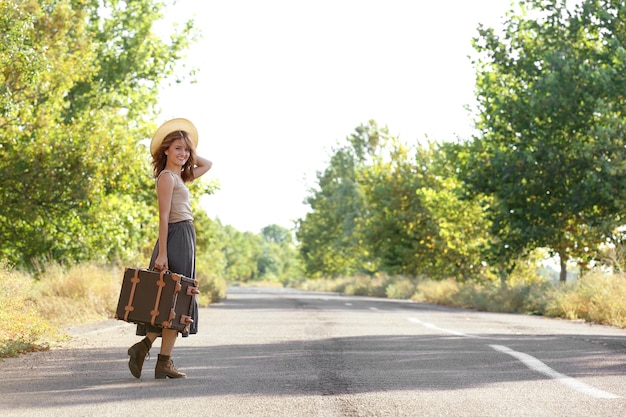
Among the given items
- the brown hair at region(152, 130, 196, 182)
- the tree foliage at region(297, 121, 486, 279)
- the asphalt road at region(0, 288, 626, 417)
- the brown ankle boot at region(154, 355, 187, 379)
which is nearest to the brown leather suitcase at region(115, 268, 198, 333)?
the brown ankle boot at region(154, 355, 187, 379)

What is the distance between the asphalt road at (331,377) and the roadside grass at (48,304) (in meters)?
0.38

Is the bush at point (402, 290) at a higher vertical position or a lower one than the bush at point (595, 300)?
higher

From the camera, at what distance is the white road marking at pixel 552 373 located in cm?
809

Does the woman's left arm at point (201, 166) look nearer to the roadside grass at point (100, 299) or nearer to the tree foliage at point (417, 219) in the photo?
the roadside grass at point (100, 299)

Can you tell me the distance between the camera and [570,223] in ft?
104

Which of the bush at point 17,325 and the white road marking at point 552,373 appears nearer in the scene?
the white road marking at point 552,373

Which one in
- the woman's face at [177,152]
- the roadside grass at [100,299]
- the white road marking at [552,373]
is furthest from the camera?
the roadside grass at [100,299]

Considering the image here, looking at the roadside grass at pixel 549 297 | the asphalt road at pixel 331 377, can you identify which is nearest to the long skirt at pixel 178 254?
the asphalt road at pixel 331 377

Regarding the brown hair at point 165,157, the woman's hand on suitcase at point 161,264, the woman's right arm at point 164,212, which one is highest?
the brown hair at point 165,157

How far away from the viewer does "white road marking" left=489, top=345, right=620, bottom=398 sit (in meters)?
8.09

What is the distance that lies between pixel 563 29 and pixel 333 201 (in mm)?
54254

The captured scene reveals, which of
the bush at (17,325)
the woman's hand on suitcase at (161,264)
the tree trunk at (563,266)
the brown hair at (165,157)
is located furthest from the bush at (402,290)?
the woman's hand on suitcase at (161,264)

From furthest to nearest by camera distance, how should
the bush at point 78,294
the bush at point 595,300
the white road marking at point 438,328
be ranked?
the bush at point 595,300, the bush at point 78,294, the white road marking at point 438,328

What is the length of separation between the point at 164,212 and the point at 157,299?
0.75 meters
